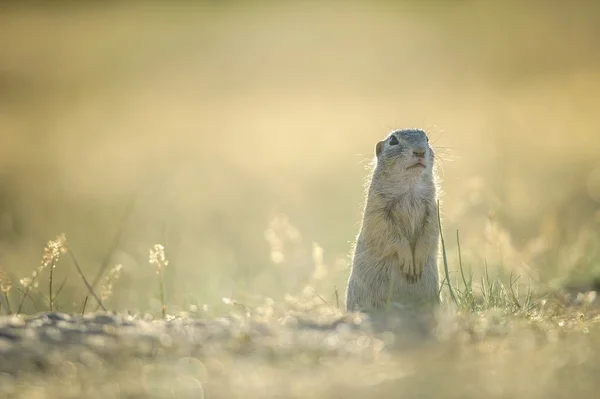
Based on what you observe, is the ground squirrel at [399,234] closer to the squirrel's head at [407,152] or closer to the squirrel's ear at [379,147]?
the squirrel's head at [407,152]

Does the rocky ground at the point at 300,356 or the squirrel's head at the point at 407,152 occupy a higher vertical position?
the squirrel's head at the point at 407,152

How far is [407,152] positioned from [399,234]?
885 millimetres

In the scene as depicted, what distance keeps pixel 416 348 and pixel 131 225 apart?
8781 mm

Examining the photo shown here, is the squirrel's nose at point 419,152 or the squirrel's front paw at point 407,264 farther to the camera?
the squirrel's nose at point 419,152

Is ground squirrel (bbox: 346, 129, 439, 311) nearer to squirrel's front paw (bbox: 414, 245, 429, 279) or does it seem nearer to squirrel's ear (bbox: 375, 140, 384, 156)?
squirrel's front paw (bbox: 414, 245, 429, 279)

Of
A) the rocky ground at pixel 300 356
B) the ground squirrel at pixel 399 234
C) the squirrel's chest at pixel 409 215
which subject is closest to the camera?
the rocky ground at pixel 300 356

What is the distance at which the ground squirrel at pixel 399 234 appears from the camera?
6637 mm

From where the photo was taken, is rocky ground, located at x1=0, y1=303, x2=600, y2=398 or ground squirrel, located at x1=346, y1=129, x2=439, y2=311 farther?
ground squirrel, located at x1=346, y1=129, x2=439, y2=311

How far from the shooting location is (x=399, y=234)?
6.86m

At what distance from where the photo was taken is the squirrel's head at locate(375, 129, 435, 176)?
7.33 meters

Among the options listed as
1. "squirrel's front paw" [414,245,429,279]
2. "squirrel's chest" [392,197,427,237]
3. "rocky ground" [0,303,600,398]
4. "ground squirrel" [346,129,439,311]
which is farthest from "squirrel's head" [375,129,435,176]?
"rocky ground" [0,303,600,398]

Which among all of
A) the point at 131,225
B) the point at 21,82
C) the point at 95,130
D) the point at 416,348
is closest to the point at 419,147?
the point at 416,348

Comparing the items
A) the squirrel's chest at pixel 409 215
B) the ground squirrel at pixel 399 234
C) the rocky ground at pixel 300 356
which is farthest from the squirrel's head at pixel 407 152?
the rocky ground at pixel 300 356

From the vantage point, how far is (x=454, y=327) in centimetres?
453
